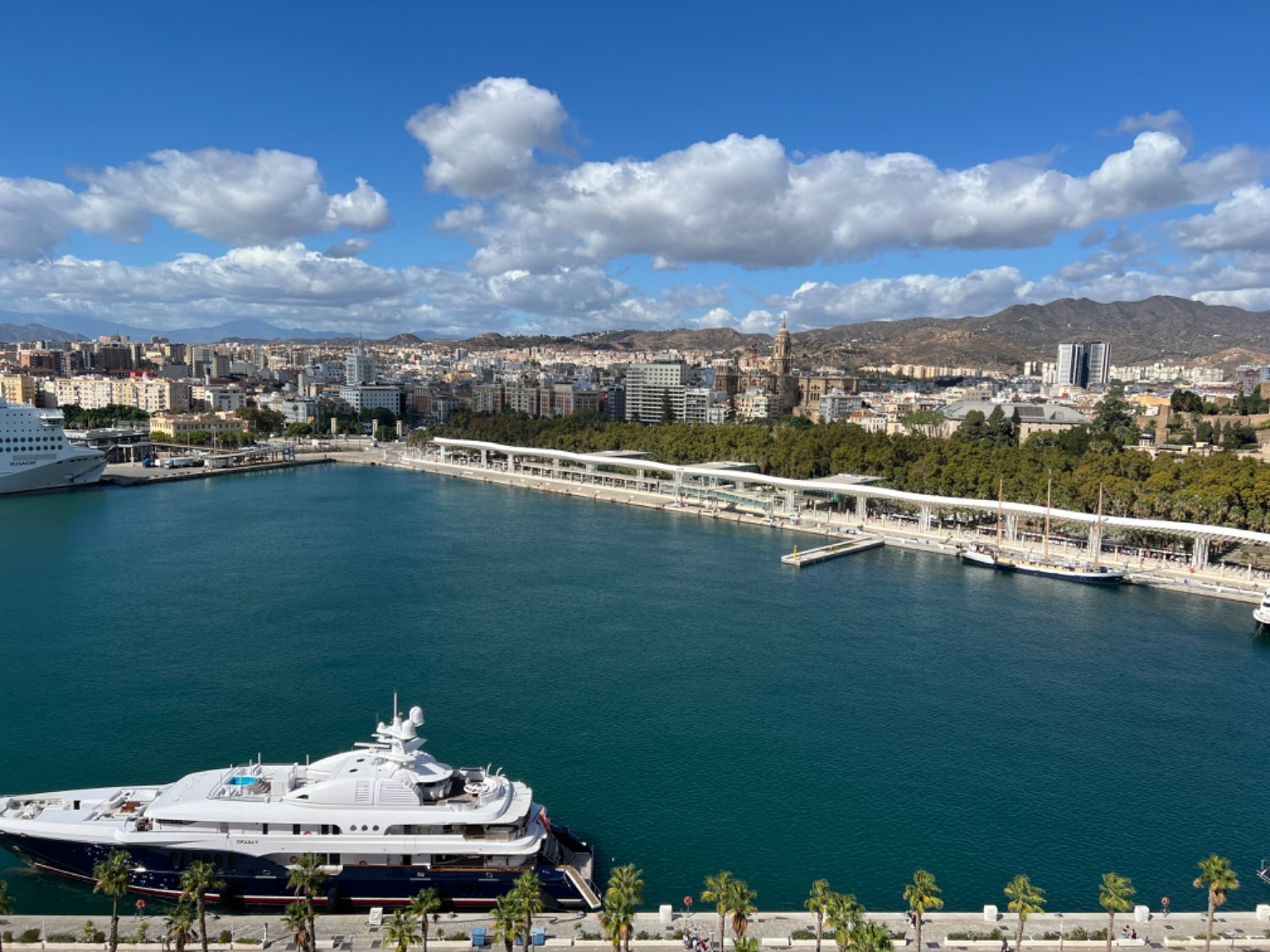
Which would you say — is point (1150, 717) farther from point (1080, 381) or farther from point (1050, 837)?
point (1080, 381)

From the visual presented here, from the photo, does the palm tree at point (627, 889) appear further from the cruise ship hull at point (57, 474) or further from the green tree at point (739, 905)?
the cruise ship hull at point (57, 474)

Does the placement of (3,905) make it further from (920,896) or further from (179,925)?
(920,896)

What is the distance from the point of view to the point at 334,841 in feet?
39.8

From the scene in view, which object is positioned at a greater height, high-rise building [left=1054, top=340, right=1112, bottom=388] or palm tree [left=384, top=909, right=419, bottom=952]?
high-rise building [left=1054, top=340, right=1112, bottom=388]

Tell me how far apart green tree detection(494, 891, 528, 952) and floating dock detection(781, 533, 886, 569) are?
24.2m

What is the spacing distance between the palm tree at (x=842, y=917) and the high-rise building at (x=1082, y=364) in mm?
165928

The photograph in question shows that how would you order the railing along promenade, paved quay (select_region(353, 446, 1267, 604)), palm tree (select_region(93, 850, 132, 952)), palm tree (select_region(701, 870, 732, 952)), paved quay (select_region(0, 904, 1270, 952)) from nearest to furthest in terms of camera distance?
palm tree (select_region(701, 870, 732, 952)) → palm tree (select_region(93, 850, 132, 952)) → paved quay (select_region(0, 904, 1270, 952)) → paved quay (select_region(353, 446, 1267, 604)) → the railing along promenade

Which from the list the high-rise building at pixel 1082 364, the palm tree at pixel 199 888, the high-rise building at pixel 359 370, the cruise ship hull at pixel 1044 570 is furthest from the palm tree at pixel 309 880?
the high-rise building at pixel 1082 364

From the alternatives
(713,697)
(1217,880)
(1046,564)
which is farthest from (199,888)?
(1046,564)

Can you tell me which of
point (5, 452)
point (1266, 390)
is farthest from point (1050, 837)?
point (1266, 390)

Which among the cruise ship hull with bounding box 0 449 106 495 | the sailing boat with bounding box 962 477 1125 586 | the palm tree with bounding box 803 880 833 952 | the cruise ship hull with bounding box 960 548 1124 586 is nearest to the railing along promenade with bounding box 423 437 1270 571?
the sailing boat with bounding box 962 477 1125 586

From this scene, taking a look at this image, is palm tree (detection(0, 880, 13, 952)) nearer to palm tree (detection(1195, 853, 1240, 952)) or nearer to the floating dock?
palm tree (detection(1195, 853, 1240, 952))

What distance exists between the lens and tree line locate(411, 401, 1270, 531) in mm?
36938

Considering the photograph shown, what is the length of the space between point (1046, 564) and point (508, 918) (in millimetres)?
28388
